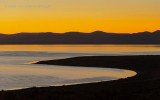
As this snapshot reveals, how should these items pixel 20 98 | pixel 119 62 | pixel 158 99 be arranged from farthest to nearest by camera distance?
pixel 119 62
pixel 158 99
pixel 20 98

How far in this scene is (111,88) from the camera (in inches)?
1050

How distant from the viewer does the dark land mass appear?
20788 mm

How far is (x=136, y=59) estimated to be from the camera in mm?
→ 80000

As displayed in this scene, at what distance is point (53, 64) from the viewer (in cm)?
8075

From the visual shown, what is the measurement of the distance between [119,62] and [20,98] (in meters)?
58.4

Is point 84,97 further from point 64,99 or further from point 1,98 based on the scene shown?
point 1,98

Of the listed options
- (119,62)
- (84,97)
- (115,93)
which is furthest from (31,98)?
(119,62)

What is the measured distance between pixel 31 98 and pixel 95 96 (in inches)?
131

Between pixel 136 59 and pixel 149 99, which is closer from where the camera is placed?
pixel 149 99

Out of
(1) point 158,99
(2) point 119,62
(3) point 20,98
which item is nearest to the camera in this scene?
(3) point 20,98

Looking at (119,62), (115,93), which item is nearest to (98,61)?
(119,62)

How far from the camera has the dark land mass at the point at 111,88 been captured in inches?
818

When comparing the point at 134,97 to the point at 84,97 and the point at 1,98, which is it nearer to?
the point at 84,97

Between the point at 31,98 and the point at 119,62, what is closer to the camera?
the point at 31,98
